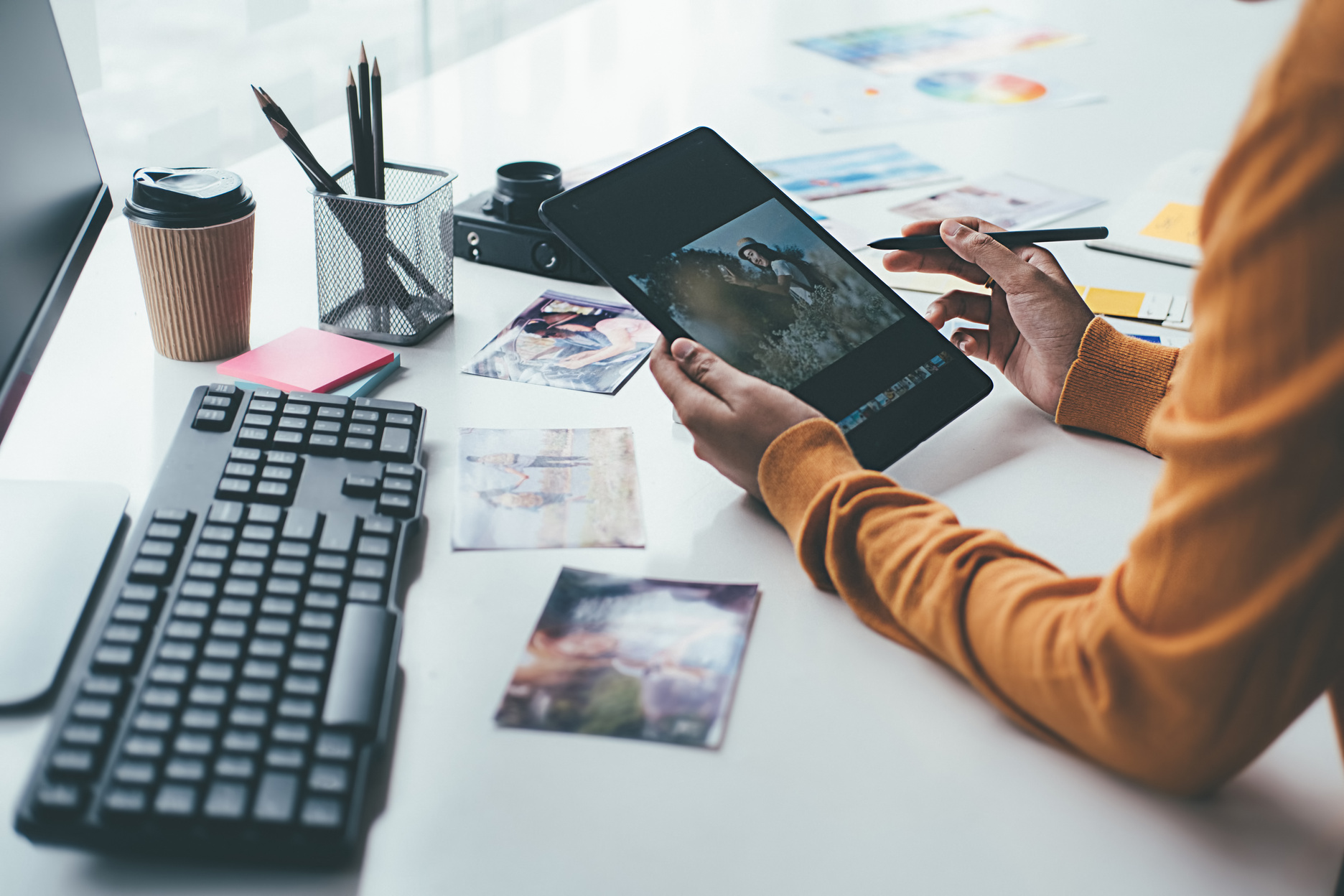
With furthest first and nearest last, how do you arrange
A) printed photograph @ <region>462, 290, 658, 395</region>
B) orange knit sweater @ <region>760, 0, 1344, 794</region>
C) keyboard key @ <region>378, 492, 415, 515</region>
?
printed photograph @ <region>462, 290, 658, 395</region>
keyboard key @ <region>378, 492, 415, 515</region>
orange knit sweater @ <region>760, 0, 1344, 794</region>

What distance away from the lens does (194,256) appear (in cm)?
86

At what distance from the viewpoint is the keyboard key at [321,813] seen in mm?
480

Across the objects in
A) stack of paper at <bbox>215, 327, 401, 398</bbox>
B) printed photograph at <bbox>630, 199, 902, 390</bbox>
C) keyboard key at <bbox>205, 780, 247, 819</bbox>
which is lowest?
stack of paper at <bbox>215, 327, 401, 398</bbox>

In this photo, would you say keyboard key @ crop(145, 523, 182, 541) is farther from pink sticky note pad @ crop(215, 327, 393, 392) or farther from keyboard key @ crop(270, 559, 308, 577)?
pink sticky note pad @ crop(215, 327, 393, 392)

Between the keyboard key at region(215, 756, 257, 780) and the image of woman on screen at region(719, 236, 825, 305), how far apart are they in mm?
494

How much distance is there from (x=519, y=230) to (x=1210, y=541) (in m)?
0.78

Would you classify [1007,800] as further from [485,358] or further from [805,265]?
[485,358]

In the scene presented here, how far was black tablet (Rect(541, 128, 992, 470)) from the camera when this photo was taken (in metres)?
0.79

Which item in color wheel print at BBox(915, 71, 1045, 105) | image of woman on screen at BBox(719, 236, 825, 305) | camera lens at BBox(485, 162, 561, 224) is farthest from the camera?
color wheel print at BBox(915, 71, 1045, 105)

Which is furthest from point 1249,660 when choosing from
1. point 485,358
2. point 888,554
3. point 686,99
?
point 686,99

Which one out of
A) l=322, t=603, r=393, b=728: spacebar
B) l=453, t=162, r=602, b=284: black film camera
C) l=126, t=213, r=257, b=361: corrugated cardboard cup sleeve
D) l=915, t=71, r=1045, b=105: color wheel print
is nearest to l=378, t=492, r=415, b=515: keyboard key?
l=322, t=603, r=393, b=728: spacebar

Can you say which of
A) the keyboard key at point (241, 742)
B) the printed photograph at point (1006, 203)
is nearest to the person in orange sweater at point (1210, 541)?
the keyboard key at point (241, 742)

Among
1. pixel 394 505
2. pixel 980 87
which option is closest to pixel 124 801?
pixel 394 505

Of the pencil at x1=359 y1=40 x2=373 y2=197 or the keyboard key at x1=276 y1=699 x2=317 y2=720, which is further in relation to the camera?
the pencil at x1=359 y1=40 x2=373 y2=197
